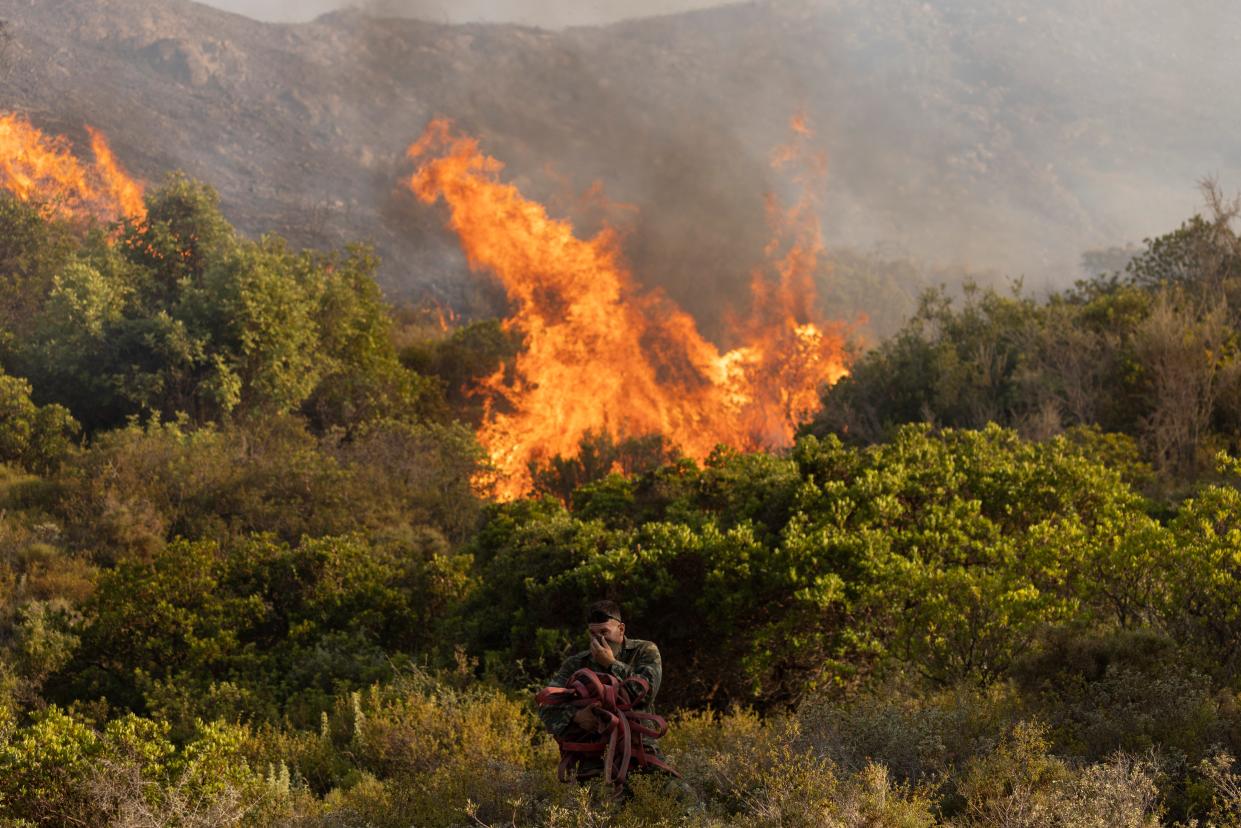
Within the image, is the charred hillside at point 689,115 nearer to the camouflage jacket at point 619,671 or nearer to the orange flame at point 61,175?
the orange flame at point 61,175

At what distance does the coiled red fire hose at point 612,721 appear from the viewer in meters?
7.41

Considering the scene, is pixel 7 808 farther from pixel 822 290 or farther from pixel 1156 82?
pixel 1156 82

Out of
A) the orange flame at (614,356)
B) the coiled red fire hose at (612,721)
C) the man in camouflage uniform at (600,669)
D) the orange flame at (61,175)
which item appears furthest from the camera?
the orange flame at (61,175)

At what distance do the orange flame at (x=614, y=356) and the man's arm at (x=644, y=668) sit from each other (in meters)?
31.3

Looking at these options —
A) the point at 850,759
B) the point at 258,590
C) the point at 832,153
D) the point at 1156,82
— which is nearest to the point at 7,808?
the point at 850,759

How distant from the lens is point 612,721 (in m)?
7.43

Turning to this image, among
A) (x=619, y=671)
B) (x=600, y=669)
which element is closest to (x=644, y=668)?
(x=619, y=671)

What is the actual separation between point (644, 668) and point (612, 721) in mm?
556

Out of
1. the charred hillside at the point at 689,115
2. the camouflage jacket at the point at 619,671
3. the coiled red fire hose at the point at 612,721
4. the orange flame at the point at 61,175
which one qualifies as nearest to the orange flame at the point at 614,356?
the charred hillside at the point at 689,115

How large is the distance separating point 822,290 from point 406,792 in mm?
72294

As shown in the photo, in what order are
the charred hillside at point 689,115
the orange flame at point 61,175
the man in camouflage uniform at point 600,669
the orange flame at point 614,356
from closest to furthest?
the man in camouflage uniform at point 600,669
the orange flame at point 614,356
the orange flame at point 61,175
the charred hillside at point 689,115

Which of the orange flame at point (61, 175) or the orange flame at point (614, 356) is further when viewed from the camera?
the orange flame at point (61, 175)

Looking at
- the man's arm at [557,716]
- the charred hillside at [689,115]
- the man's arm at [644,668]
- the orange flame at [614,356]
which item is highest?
the charred hillside at [689,115]

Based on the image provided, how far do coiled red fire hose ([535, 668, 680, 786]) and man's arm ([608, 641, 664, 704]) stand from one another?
0.41 ft
